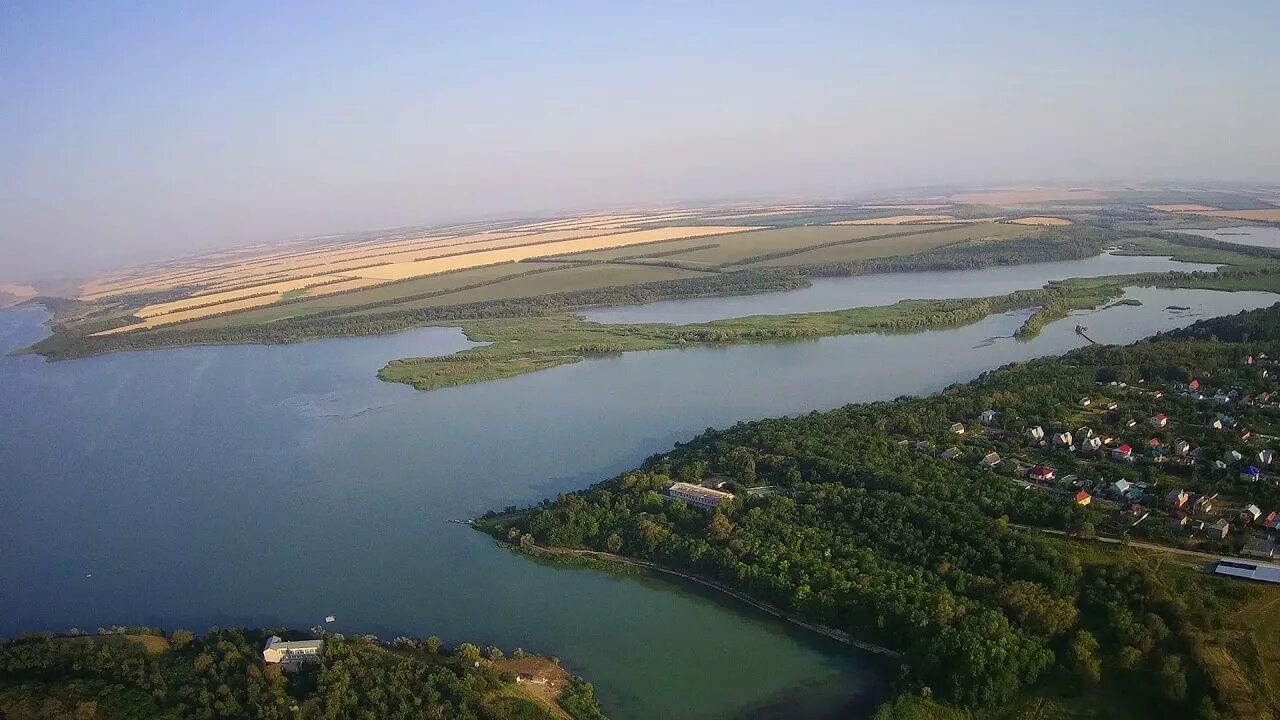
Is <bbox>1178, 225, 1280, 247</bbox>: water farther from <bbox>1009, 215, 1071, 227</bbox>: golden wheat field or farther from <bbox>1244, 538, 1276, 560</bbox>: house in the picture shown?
<bbox>1244, 538, 1276, 560</bbox>: house

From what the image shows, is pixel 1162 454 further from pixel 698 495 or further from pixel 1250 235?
pixel 1250 235

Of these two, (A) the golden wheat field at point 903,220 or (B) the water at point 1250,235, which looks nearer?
(B) the water at point 1250,235

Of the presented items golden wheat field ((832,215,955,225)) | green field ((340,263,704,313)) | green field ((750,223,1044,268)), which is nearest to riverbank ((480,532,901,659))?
green field ((340,263,704,313))

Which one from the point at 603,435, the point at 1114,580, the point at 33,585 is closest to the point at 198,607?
the point at 33,585

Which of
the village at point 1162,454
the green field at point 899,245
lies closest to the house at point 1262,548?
the village at point 1162,454

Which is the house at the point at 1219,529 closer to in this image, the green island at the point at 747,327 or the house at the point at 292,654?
the house at the point at 292,654

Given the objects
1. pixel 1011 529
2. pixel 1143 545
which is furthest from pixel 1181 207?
pixel 1011 529

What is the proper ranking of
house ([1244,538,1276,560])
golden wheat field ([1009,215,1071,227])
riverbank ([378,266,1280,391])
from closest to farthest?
house ([1244,538,1276,560]), riverbank ([378,266,1280,391]), golden wheat field ([1009,215,1071,227])
